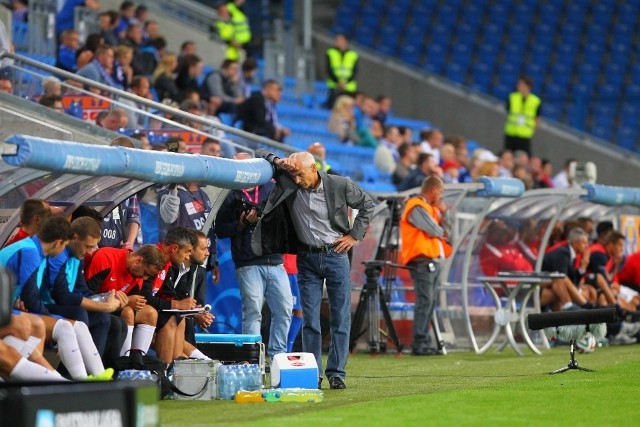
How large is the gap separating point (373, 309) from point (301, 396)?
6.02m

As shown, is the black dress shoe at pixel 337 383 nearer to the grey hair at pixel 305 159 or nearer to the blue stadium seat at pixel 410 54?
the grey hair at pixel 305 159

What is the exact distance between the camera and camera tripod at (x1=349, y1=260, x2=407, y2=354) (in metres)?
17.0

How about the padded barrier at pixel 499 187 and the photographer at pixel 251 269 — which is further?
the padded barrier at pixel 499 187

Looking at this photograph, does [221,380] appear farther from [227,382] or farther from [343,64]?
[343,64]

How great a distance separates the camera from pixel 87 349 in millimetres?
10609

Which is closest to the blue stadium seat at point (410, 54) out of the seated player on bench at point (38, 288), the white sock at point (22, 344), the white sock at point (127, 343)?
the white sock at point (127, 343)

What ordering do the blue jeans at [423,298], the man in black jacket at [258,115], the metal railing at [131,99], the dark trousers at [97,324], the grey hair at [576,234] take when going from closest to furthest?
the dark trousers at [97,324] → the metal railing at [131,99] → the blue jeans at [423,298] → the grey hair at [576,234] → the man in black jacket at [258,115]

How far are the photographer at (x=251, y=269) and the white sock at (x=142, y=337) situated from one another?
165cm

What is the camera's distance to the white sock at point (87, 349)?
10.6 metres

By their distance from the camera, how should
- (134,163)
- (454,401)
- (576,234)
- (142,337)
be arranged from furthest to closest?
(576,234) < (142,337) < (454,401) < (134,163)

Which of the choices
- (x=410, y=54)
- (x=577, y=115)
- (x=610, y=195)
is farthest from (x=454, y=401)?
(x=410, y=54)

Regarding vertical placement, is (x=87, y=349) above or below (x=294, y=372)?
above

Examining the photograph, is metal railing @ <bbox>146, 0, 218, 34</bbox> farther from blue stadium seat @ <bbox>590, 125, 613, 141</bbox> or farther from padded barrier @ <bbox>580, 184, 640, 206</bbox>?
padded barrier @ <bbox>580, 184, 640, 206</bbox>

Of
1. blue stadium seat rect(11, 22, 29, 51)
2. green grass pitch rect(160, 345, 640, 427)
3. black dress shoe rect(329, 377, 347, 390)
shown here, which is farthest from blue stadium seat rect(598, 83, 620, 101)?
black dress shoe rect(329, 377, 347, 390)
